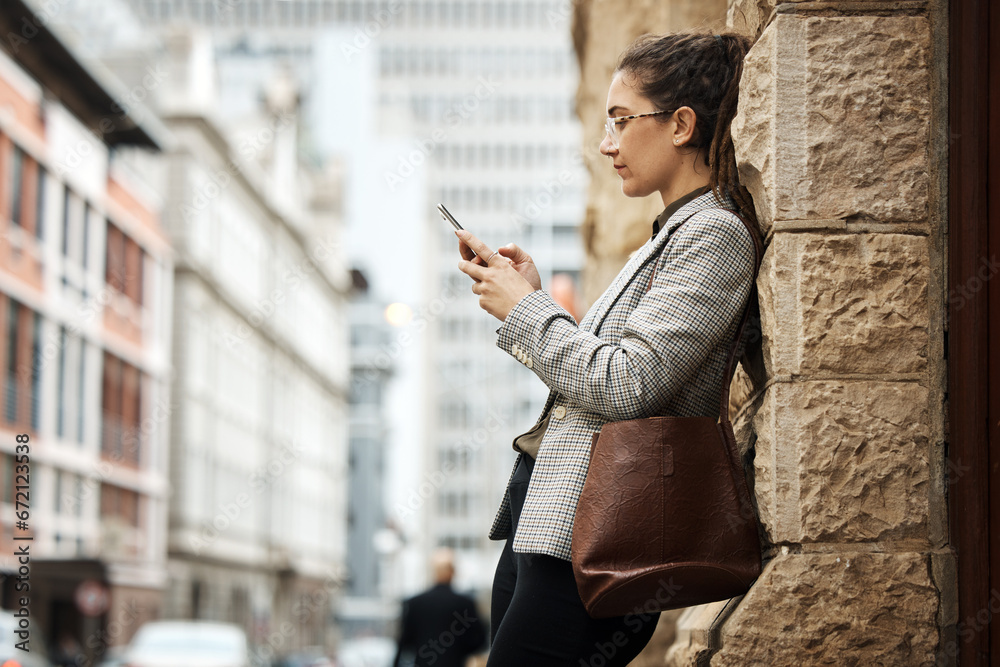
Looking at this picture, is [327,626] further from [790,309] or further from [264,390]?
[790,309]

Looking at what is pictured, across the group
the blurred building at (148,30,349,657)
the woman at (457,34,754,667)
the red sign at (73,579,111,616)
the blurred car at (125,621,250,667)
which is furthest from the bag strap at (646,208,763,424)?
the blurred building at (148,30,349,657)

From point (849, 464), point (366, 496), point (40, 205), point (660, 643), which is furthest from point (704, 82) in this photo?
point (366, 496)

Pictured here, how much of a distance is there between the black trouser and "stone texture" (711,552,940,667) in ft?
0.86

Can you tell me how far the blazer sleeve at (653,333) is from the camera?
7.88ft

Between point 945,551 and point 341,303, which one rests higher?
point 341,303

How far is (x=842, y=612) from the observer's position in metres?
2.56

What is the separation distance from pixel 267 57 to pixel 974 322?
66547 mm

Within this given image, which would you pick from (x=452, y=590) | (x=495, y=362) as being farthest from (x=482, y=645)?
(x=495, y=362)

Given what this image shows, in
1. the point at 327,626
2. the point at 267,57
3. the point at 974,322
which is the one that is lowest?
the point at 327,626

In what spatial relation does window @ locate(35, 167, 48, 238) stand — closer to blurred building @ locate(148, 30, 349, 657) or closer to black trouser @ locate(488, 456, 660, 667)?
blurred building @ locate(148, 30, 349, 657)

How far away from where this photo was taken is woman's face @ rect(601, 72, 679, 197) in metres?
2.73

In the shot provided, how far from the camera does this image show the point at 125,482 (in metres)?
35.0

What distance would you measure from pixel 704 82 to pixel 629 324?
27.8 inches

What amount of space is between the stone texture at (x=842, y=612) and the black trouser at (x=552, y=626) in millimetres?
263
